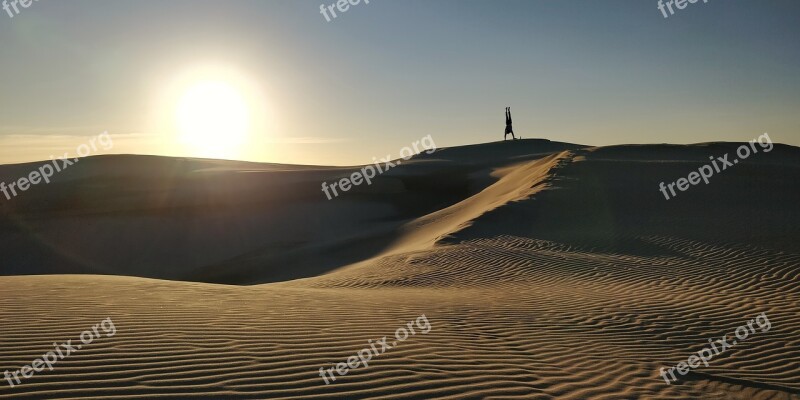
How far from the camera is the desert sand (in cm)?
489

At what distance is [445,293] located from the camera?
9.74 m

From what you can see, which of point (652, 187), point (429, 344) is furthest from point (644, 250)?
point (429, 344)

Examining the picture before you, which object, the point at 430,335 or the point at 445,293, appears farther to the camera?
the point at 445,293

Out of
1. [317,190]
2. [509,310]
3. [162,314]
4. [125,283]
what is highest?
[317,190]

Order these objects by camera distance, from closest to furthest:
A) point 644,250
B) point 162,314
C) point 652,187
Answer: point 162,314 < point 644,250 < point 652,187

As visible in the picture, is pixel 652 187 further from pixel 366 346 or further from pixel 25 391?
pixel 25 391

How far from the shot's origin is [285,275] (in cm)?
1728

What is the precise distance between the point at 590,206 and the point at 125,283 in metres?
14.1

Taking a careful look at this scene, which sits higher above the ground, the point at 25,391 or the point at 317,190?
the point at 317,190

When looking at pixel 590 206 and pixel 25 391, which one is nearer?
pixel 25 391

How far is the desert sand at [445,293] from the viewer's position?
4.89 metres

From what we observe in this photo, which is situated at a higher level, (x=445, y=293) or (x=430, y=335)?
(x=445, y=293)

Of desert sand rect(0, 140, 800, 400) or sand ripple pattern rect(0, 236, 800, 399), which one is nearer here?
sand ripple pattern rect(0, 236, 800, 399)

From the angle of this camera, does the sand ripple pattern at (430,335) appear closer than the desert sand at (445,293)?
Yes
